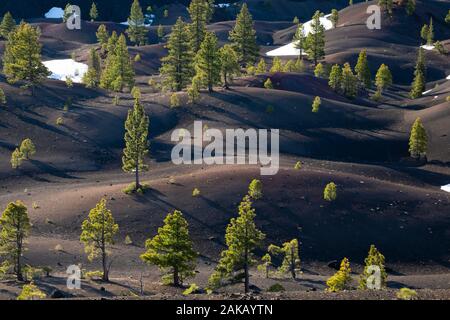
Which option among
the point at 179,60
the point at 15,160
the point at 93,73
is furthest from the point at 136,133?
the point at 93,73

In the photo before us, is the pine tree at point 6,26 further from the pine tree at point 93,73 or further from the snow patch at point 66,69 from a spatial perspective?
the pine tree at point 93,73

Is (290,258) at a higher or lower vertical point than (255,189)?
lower

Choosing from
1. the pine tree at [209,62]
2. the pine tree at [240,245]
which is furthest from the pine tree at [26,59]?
the pine tree at [240,245]

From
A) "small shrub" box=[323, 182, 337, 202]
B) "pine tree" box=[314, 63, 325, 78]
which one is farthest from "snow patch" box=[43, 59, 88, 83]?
"small shrub" box=[323, 182, 337, 202]

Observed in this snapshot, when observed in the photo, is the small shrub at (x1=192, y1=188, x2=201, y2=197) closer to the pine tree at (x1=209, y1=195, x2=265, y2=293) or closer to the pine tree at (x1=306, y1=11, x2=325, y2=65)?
the pine tree at (x1=209, y1=195, x2=265, y2=293)

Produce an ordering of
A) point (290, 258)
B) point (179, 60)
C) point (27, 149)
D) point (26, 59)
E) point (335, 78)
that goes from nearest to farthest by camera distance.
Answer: point (290, 258) → point (27, 149) → point (26, 59) → point (179, 60) → point (335, 78)

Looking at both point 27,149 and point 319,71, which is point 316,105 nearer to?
point 319,71
